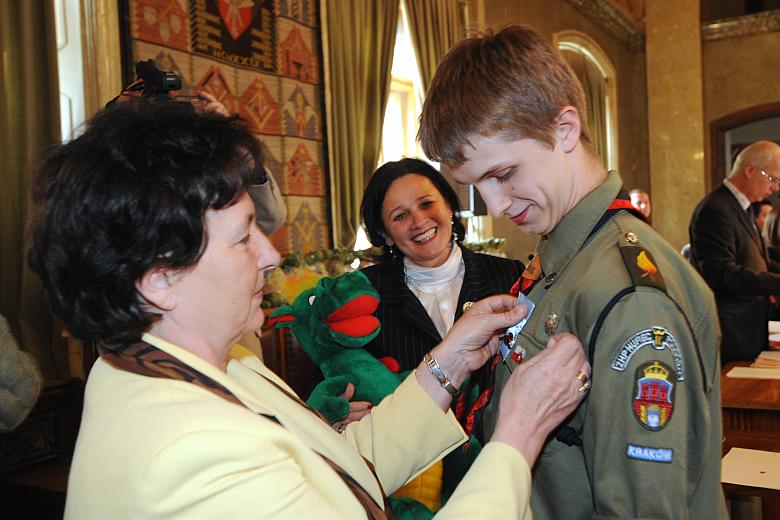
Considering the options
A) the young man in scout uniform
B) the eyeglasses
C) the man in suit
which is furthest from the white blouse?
the eyeglasses

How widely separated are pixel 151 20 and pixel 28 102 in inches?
32.0

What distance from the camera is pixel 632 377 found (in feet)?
3.07

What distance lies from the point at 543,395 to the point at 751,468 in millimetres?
972

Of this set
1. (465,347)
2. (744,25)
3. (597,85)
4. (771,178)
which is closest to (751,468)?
(465,347)

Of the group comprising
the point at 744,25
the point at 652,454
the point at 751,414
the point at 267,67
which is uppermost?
the point at 744,25

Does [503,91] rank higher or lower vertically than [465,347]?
higher

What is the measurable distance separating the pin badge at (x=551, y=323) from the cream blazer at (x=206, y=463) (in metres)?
0.20

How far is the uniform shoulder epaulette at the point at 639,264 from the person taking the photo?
965 mm

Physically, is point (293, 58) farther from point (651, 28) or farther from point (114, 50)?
point (651, 28)

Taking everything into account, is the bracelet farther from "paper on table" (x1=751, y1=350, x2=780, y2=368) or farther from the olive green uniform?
"paper on table" (x1=751, y1=350, x2=780, y2=368)

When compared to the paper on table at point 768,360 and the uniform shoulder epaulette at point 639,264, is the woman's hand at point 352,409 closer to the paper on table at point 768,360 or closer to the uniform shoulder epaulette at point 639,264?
the uniform shoulder epaulette at point 639,264

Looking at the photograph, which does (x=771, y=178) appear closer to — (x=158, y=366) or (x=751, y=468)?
(x=751, y=468)

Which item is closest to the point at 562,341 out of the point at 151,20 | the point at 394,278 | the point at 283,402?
the point at 283,402

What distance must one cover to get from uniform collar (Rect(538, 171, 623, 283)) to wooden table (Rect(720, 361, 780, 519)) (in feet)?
3.03
